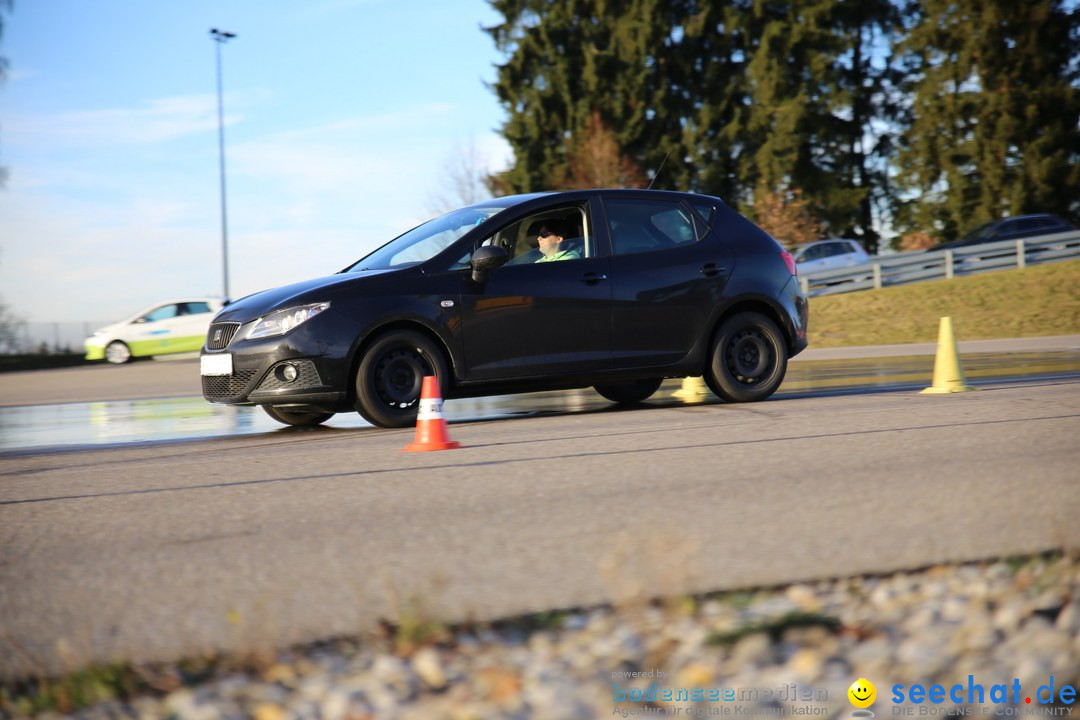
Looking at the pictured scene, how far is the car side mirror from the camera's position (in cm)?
891

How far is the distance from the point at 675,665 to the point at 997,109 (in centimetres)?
4588

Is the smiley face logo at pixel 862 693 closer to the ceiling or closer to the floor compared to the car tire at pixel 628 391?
closer to the floor

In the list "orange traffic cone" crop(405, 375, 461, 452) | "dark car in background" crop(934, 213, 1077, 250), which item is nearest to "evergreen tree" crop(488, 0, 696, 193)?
"dark car in background" crop(934, 213, 1077, 250)

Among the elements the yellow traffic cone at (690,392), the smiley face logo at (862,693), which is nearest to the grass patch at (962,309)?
the yellow traffic cone at (690,392)

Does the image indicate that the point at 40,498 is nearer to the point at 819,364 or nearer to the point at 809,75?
the point at 819,364

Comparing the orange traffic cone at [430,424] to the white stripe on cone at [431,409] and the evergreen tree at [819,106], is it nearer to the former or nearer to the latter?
the white stripe on cone at [431,409]

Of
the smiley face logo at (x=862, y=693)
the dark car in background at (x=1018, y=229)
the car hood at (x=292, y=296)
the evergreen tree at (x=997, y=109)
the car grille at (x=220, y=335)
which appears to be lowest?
the smiley face logo at (x=862, y=693)

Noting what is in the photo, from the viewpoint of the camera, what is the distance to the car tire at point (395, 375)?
A: 8797 millimetres

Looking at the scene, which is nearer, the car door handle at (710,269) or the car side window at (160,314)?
the car door handle at (710,269)

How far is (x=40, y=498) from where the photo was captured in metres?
6.38

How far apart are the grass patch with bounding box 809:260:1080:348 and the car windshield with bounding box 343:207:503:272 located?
16.7 m

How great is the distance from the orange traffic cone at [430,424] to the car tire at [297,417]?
2.50m

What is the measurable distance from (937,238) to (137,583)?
47566mm

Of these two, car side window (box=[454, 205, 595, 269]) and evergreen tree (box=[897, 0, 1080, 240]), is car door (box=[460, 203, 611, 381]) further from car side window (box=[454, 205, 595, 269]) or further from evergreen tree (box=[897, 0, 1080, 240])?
evergreen tree (box=[897, 0, 1080, 240])
